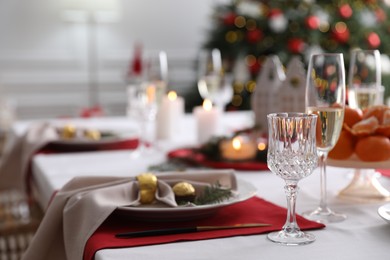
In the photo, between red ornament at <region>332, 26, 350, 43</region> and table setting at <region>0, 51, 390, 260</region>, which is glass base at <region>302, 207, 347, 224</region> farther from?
red ornament at <region>332, 26, 350, 43</region>

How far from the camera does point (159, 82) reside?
1889 mm

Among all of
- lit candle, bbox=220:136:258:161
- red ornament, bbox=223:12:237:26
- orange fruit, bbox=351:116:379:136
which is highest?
red ornament, bbox=223:12:237:26

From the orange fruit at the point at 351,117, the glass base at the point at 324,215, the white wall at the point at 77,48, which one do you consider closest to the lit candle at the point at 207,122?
the orange fruit at the point at 351,117

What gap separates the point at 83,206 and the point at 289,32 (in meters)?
3.69

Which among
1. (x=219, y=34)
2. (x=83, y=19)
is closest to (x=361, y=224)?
(x=219, y=34)

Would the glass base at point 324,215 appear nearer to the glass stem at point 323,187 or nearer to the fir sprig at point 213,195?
the glass stem at point 323,187

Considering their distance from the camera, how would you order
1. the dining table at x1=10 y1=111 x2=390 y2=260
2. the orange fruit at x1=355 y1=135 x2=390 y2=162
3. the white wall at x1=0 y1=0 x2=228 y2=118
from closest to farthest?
the dining table at x1=10 y1=111 x2=390 y2=260 < the orange fruit at x1=355 y1=135 x2=390 y2=162 < the white wall at x1=0 y1=0 x2=228 y2=118

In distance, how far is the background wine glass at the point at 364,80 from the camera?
1.47 meters

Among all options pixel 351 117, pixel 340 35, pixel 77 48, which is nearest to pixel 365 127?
pixel 351 117

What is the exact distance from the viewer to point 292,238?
0.95 m

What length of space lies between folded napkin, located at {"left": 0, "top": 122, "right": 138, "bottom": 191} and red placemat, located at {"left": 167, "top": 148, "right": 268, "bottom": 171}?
270 mm

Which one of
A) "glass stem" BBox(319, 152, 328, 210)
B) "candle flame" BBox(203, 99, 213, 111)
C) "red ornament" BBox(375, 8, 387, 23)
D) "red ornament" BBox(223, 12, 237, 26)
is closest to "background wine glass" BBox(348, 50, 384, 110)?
"glass stem" BBox(319, 152, 328, 210)

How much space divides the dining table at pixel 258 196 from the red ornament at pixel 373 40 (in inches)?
115

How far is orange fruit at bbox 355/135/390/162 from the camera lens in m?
1.18
